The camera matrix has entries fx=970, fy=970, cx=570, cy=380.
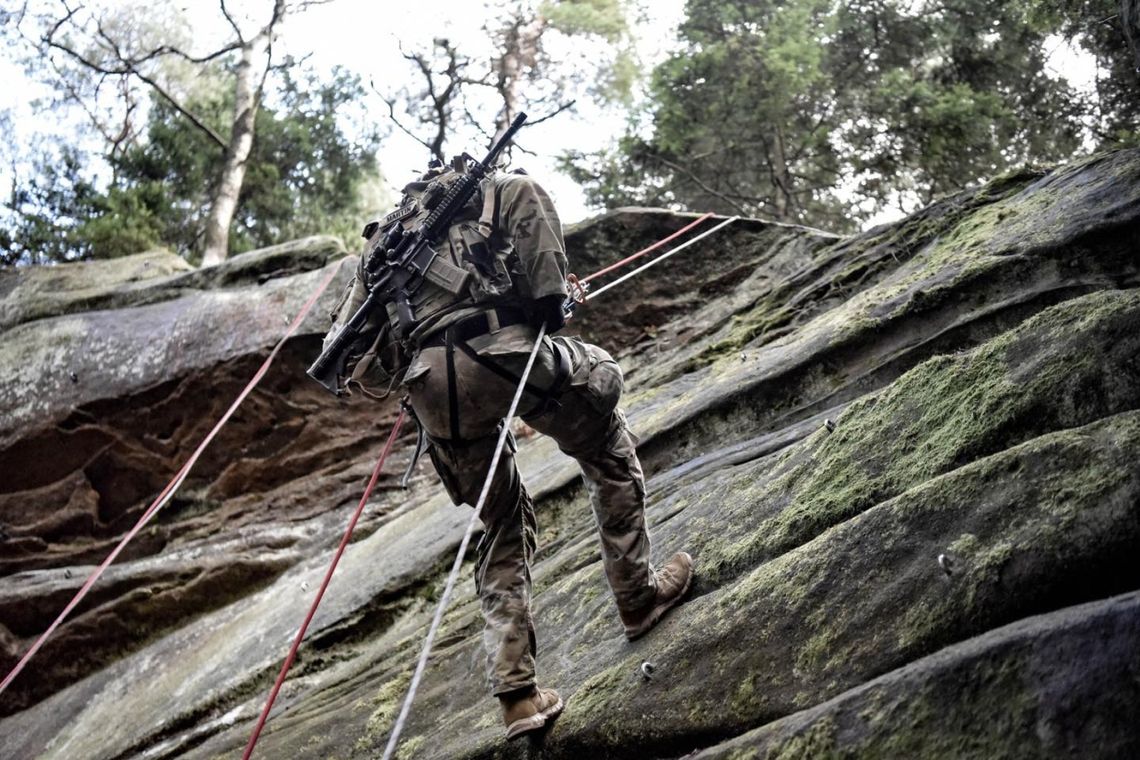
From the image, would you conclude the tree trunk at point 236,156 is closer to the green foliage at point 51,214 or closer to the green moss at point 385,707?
the green foliage at point 51,214

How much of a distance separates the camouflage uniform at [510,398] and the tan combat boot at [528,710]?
188mm

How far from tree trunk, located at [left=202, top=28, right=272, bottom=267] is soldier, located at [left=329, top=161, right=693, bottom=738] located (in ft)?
40.8

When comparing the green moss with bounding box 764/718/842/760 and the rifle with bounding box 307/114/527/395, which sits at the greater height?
the rifle with bounding box 307/114/527/395

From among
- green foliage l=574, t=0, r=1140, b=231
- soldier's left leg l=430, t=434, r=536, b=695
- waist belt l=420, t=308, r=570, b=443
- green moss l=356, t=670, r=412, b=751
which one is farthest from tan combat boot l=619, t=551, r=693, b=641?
green foliage l=574, t=0, r=1140, b=231

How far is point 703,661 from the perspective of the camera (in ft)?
13.7

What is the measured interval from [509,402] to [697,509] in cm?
170

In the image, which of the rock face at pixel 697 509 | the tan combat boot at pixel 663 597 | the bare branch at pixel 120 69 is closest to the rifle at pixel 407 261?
the tan combat boot at pixel 663 597

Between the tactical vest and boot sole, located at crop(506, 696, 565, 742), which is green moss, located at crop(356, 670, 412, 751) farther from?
the tactical vest

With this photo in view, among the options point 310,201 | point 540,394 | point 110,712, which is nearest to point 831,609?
point 540,394

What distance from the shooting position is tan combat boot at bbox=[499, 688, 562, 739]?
4559 millimetres

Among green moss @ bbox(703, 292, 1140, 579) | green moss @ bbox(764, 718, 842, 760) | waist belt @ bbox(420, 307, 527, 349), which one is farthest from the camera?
waist belt @ bbox(420, 307, 527, 349)

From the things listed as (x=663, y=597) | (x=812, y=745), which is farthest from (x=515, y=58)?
(x=812, y=745)

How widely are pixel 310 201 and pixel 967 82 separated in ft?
41.8

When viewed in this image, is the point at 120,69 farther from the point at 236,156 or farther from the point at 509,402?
the point at 509,402
